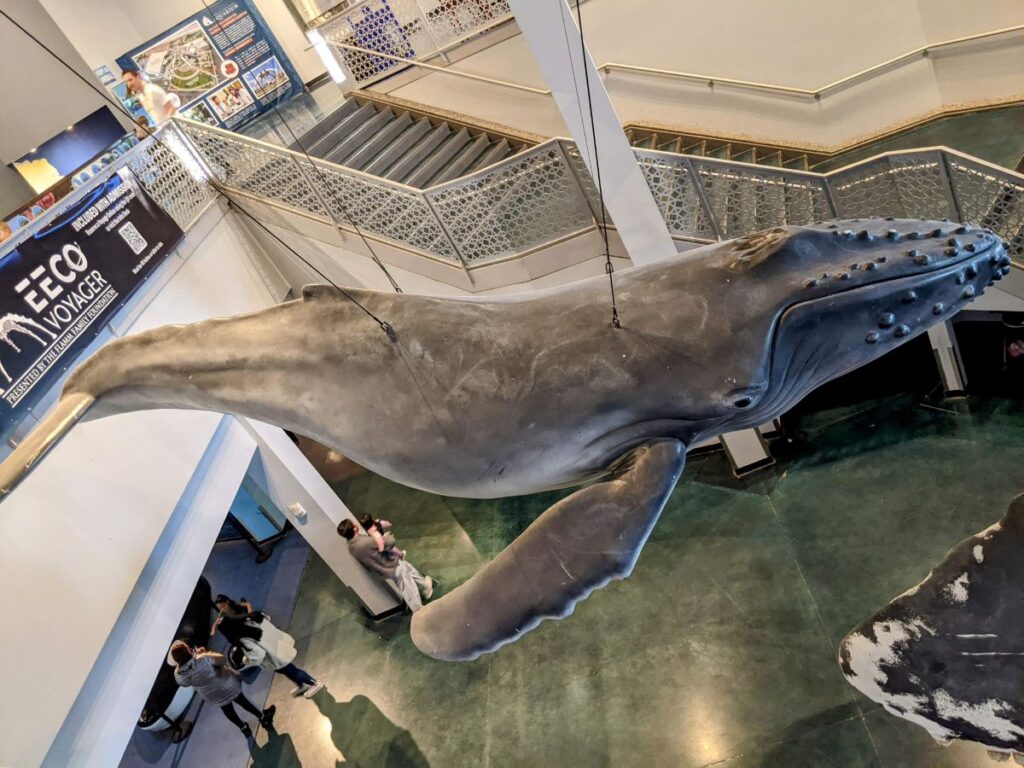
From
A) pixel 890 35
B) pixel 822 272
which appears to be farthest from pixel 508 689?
pixel 890 35

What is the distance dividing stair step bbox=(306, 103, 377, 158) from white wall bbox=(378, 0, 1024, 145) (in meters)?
1.71

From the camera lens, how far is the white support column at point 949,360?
22.3 feet

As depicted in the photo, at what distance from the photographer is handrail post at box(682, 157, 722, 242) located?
A: 593cm

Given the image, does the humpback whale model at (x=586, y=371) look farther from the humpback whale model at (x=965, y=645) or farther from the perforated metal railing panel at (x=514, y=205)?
the perforated metal railing panel at (x=514, y=205)

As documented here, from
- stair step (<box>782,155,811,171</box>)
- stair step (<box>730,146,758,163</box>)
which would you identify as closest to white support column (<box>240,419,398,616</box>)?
stair step (<box>730,146,758,163</box>)

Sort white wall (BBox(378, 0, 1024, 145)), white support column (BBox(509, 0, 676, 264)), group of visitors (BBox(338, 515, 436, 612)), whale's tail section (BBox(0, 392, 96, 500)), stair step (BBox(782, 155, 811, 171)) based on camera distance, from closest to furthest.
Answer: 1. whale's tail section (BBox(0, 392, 96, 500))
2. white support column (BBox(509, 0, 676, 264))
3. group of visitors (BBox(338, 515, 436, 612))
4. white wall (BBox(378, 0, 1024, 145))
5. stair step (BBox(782, 155, 811, 171))

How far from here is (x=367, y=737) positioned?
6.11 meters

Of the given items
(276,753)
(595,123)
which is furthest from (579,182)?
(276,753)

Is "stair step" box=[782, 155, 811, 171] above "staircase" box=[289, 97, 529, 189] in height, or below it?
below

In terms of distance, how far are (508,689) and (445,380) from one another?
15.2 feet

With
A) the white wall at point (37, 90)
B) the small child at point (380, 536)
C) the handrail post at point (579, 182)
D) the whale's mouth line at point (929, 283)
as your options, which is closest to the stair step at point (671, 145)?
the handrail post at point (579, 182)

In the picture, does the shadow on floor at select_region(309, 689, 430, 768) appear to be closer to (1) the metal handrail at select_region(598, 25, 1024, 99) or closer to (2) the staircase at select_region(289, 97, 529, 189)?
(2) the staircase at select_region(289, 97, 529, 189)

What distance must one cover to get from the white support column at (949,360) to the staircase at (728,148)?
3289 millimetres

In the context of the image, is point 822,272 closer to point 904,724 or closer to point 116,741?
point 904,724
